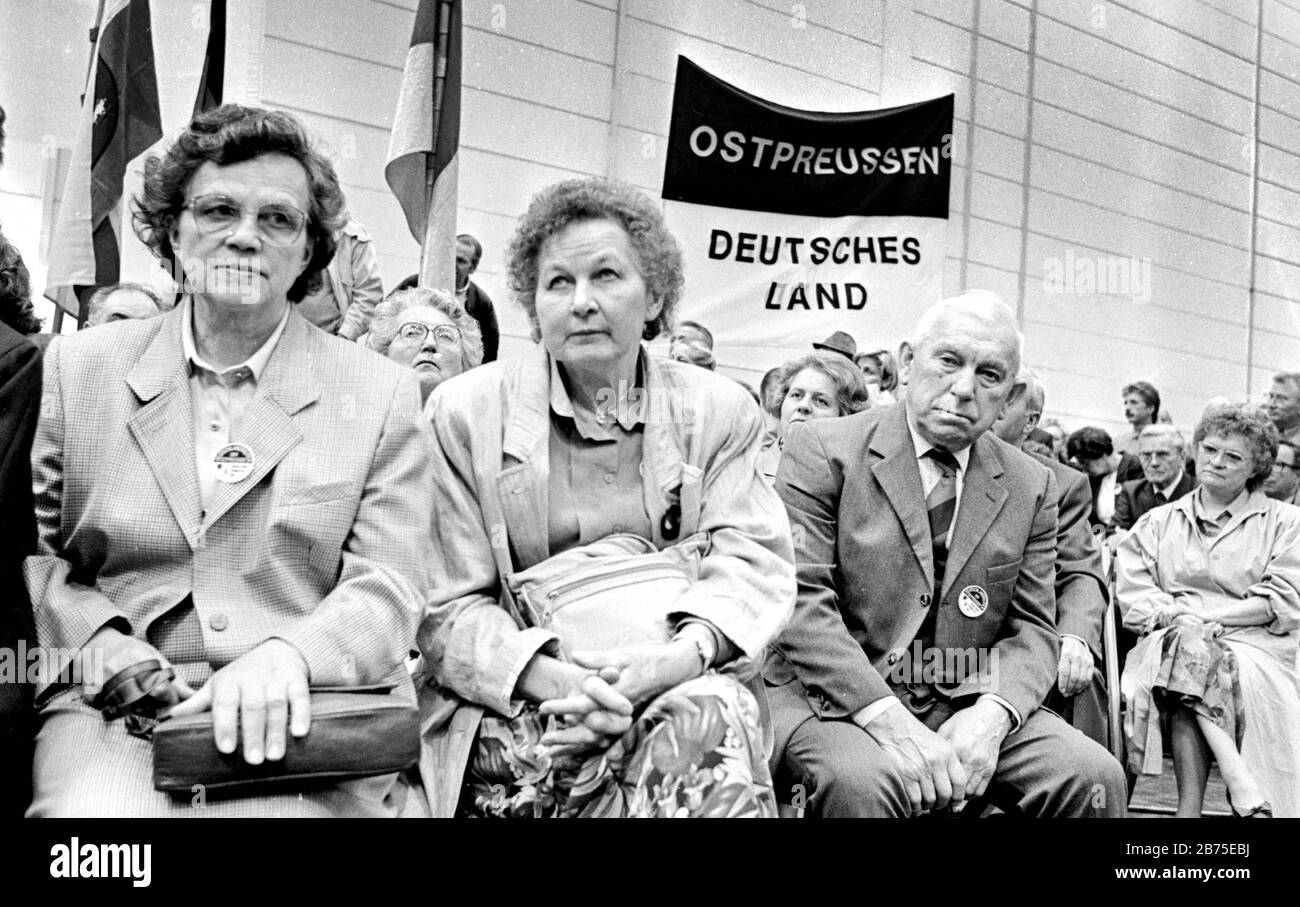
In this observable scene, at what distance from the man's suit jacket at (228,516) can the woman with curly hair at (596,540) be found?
0.15 metres

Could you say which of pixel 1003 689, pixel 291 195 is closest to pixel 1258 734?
pixel 1003 689

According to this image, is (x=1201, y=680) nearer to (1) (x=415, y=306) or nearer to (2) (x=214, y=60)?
(1) (x=415, y=306)

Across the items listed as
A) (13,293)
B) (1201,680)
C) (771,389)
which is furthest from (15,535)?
(1201,680)

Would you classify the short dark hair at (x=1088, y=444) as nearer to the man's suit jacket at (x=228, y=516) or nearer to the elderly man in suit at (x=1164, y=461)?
the elderly man in suit at (x=1164, y=461)

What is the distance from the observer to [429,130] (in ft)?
12.0

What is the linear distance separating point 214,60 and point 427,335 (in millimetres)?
1235

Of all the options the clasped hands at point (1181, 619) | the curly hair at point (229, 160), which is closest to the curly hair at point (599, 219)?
the curly hair at point (229, 160)

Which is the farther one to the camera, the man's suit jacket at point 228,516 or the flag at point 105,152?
the flag at point 105,152

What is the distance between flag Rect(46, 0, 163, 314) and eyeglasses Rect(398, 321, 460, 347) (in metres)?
1.14

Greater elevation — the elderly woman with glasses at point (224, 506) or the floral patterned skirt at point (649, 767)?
the elderly woman with glasses at point (224, 506)

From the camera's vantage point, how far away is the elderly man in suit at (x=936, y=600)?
257 centimetres

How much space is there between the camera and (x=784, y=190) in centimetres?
407

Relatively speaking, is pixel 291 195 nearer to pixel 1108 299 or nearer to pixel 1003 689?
pixel 1003 689
